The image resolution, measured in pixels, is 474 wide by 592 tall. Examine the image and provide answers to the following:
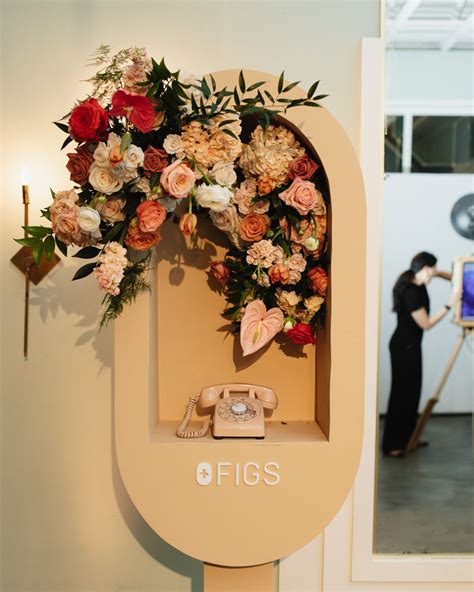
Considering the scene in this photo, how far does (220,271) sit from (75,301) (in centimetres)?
73

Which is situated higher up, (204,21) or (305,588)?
(204,21)

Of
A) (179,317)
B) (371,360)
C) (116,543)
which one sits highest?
(179,317)

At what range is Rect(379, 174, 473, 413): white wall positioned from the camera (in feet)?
8.17

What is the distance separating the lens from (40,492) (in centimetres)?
249

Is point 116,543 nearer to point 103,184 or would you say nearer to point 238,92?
point 103,184

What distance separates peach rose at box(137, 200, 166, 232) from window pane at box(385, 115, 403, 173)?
1158 millimetres

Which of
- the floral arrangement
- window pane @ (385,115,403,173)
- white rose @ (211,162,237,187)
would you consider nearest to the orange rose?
the floral arrangement

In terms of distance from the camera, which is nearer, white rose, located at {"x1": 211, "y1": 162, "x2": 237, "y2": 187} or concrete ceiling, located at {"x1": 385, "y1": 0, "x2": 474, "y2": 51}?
white rose, located at {"x1": 211, "y1": 162, "x2": 237, "y2": 187}

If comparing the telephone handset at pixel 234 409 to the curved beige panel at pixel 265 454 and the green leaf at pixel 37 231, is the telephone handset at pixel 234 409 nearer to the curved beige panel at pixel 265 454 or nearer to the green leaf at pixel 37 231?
the curved beige panel at pixel 265 454

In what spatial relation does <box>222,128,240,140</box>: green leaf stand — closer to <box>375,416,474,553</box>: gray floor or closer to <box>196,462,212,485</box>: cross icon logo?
<box>196,462,212,485</box>: cross icon logo

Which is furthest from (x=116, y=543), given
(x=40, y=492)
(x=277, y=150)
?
(x=277, y=150)

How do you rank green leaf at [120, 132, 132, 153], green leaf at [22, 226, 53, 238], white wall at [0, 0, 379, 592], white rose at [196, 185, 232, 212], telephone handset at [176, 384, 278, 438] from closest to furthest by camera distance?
1. green leaf at [120, 132, 132, 153]
2. white rose at [196, 185, 232, 212]
3. green leaf at [22, 226, 53, 238]
4. telephone handset at [176, 384, 278, 438]
5. white wall at [0, 0, 379, 592]

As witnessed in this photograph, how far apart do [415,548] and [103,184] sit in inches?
78.6

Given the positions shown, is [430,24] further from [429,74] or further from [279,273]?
[279,273]
